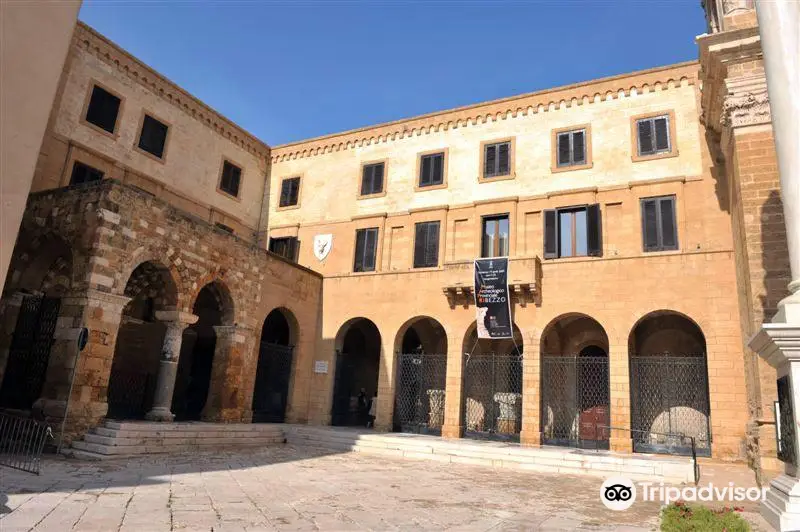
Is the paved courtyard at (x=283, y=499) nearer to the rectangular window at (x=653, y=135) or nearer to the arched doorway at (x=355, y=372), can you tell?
the arched doorway at (x=355, y=372)

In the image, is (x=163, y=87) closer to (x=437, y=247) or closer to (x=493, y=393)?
(x=437, y=247)

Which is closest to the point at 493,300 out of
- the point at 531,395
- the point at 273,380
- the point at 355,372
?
the point at 531,395

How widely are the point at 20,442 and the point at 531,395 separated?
42.2 ft

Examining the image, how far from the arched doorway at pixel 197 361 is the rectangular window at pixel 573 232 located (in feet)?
37.5

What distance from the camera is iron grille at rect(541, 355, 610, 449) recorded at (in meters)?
16.9

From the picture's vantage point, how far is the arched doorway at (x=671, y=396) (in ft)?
50.7

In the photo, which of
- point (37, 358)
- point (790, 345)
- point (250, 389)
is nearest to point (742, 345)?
point (790, 345)

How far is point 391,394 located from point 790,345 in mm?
14465

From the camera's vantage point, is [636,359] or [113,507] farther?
[636,359]

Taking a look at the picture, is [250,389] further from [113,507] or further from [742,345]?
[742,345]

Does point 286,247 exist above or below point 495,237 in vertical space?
above

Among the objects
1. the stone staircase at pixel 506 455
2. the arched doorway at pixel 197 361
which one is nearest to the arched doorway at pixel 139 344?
the arched doorway at pixel 197 361

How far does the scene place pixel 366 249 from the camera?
20797 millimetres

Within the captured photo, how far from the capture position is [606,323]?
1606 centimetres
